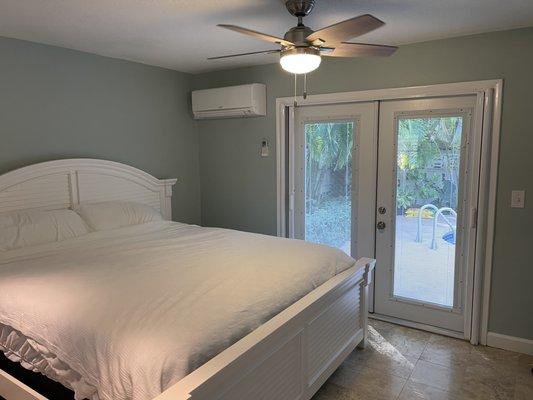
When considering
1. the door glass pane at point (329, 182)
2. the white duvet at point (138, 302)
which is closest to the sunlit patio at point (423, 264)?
the door glass pane at point (329, 182)

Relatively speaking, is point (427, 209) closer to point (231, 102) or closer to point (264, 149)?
point (264, 149)

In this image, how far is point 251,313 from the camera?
1.87 metres

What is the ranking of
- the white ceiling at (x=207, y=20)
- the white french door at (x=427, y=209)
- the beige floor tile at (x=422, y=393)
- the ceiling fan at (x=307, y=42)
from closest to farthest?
1. the ceiling fan at (x=307, y=42)
2. the white ceiling at (x=207, y=20)
3. the beige floor tile at (x=422, y=393)
4. the white french door at (x=427, y=209)

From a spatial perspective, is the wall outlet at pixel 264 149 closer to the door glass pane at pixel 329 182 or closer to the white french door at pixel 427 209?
the door glass pane at pixel 329 182

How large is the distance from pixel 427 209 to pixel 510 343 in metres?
1.12

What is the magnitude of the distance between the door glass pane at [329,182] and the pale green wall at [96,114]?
4.37 feet

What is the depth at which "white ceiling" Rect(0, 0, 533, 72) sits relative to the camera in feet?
7.43

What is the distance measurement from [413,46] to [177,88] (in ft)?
7.44

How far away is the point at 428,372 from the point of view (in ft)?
8.92

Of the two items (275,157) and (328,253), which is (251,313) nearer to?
(328,253)

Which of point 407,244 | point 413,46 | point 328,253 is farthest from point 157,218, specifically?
point 413,46

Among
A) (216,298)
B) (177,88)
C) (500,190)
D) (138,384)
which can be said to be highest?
(177,88)

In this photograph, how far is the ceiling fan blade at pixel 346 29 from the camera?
69.4 inches

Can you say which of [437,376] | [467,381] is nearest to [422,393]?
[437,376]
